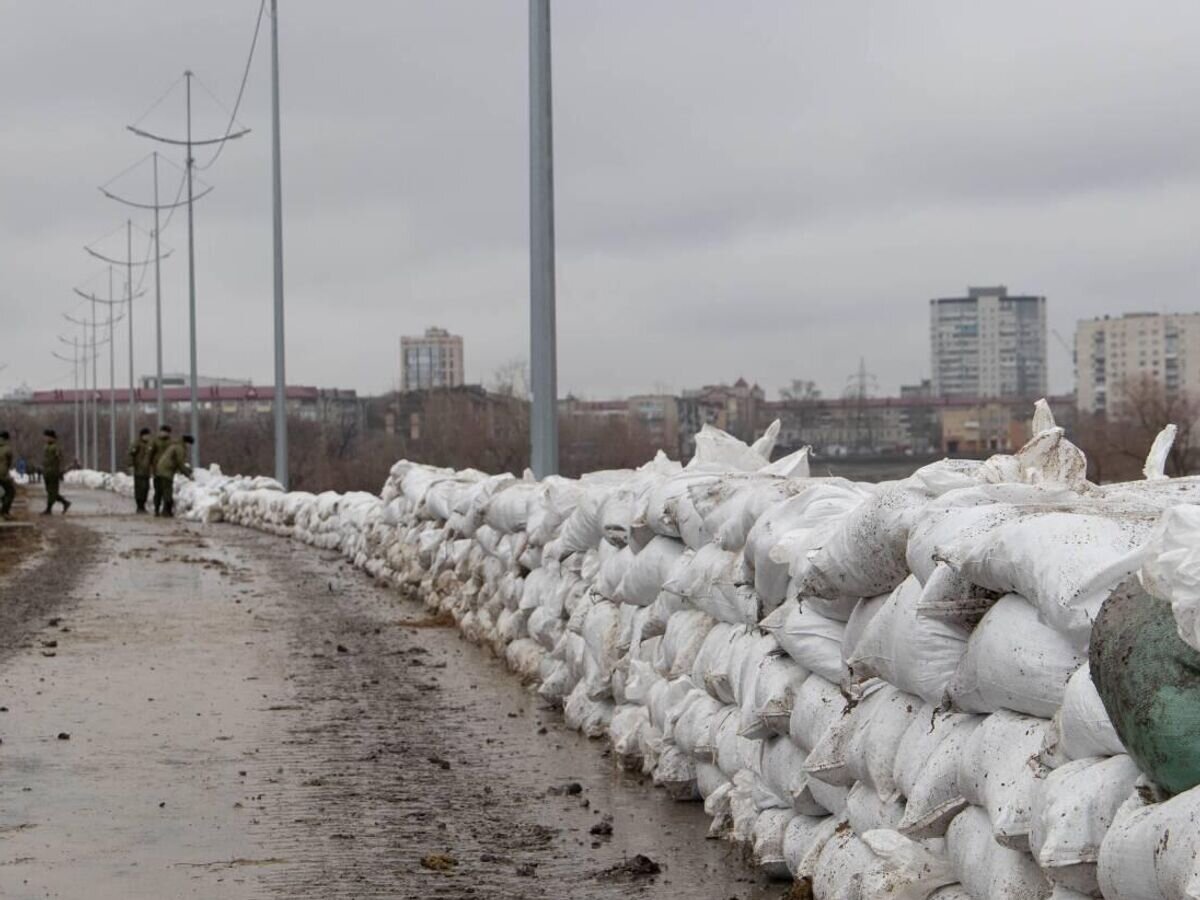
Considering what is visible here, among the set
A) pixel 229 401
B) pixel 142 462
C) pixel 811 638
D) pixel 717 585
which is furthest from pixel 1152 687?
pixel 229 401

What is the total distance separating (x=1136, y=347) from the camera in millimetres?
67250

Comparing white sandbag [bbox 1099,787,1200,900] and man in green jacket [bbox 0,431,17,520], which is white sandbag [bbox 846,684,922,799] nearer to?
white sandbag [bbox 1099,787,1200,900]

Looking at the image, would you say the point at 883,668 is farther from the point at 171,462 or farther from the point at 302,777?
the point at 171,462

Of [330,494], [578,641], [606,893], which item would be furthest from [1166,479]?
[330,494]

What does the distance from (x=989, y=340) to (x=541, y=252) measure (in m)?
66.3

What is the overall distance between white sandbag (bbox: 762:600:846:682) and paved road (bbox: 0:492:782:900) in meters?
0.62

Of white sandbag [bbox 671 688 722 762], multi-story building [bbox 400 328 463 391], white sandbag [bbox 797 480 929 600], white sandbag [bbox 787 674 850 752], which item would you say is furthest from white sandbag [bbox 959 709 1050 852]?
multi-story building [bbox 400 328 463 391]

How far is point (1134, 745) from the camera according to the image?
10.2ft

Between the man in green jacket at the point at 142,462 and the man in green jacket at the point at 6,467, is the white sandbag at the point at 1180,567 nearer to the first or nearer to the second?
the man in green jacket at the point at 6,467

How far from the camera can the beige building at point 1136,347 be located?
56.7 meters

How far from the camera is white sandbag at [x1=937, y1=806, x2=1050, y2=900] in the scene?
3.53m

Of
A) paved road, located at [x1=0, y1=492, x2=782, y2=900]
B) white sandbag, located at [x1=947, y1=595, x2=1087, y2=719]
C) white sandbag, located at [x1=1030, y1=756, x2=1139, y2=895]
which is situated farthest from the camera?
paved road, located at [x1=0, y1=492, x2=782, y2=900]

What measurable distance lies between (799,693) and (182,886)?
178 cm

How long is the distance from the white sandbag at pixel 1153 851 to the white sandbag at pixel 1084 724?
0.65 ft
